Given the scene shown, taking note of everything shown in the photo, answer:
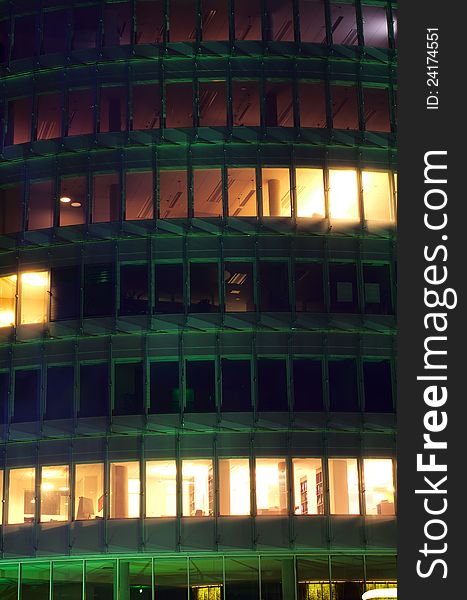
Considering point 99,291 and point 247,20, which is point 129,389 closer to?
point 99,291

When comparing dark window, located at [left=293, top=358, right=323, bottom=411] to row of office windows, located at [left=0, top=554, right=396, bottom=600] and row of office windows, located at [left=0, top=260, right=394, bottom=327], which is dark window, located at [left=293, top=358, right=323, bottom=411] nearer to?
row of office windows, located at [left=0, top=260, right=394, bottom=327]

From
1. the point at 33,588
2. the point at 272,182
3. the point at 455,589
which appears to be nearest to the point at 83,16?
the point at 272,182

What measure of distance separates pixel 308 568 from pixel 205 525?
4.09 m

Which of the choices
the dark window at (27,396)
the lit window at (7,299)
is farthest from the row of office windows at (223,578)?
the lit window at (7,299)

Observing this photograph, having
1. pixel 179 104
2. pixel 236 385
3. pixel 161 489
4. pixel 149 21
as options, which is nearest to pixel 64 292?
pixel 236 385

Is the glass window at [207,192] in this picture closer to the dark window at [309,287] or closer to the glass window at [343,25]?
the dark window at [309,287]

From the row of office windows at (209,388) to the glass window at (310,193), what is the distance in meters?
5.75

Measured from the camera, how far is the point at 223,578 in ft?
130

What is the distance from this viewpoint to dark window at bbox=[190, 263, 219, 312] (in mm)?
41188

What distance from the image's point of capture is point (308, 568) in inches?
1577

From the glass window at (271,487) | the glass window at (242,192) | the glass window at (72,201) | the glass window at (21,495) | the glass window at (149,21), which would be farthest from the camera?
the glass window at (149,21)

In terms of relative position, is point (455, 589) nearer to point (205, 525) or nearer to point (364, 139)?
point (205, 525)

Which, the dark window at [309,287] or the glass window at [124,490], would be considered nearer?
the glass window at [124,490]

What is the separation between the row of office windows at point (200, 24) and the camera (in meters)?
44.3
